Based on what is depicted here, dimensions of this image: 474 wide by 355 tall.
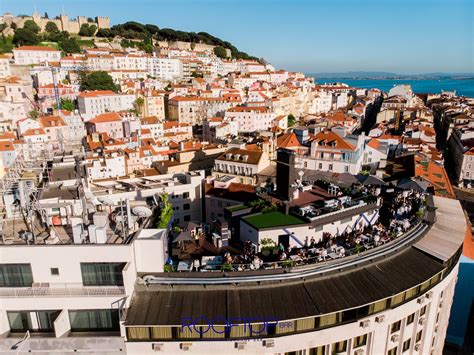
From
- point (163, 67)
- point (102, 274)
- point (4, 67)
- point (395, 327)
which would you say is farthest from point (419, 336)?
point (163, 67)

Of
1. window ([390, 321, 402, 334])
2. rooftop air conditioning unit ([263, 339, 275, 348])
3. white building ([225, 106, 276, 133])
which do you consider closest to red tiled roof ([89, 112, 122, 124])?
white building ([225, 106, 276, 133])

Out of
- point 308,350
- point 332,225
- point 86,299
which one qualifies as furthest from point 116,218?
point 332,225

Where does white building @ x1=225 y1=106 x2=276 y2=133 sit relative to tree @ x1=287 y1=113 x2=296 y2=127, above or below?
above

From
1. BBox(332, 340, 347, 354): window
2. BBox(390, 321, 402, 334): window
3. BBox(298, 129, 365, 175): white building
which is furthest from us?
BBox(298, 129, 365, 175): white building

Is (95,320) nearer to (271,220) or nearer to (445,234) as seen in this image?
(271,220)

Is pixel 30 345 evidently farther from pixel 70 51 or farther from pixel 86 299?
pixel 70 51

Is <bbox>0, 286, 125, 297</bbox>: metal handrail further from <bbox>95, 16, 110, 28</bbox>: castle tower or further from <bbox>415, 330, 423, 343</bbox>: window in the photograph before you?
<bbox>95, 16, 110, 28</bbox>: castle tower

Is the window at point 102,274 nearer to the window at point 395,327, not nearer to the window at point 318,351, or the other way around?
the window at point 318,351
